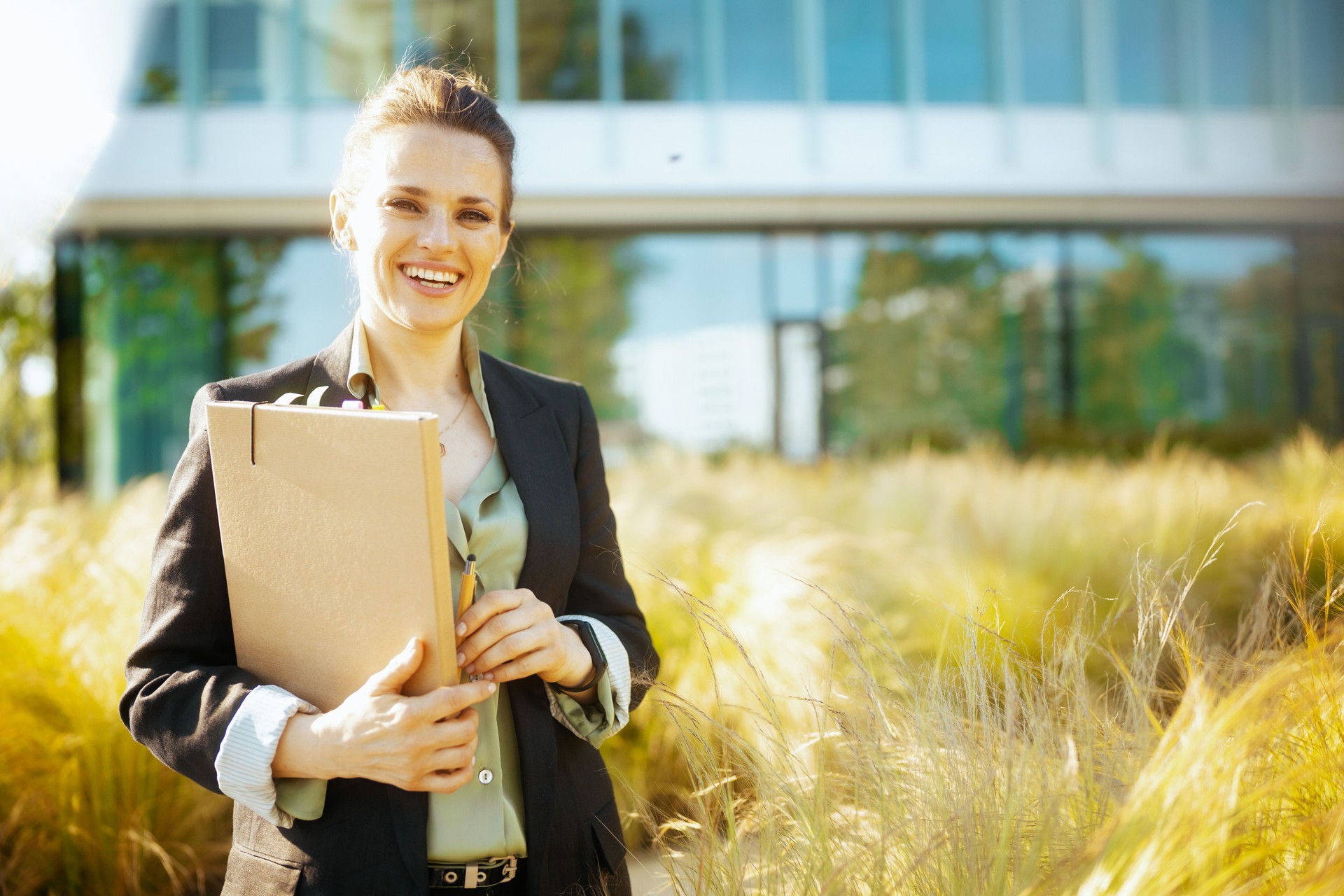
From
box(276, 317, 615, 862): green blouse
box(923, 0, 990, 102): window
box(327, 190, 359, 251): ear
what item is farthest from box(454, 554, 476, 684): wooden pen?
box(923, 0, 990, 102): window

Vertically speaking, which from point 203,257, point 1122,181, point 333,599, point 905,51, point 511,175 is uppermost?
point 905,51

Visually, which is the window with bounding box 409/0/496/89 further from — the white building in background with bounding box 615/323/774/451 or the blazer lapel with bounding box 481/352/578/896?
the blazer lapel with bounding box 481/352/578/896

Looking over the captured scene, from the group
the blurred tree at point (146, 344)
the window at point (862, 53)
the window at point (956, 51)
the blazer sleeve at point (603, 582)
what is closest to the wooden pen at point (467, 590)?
the blazer sleeve at point (603, 582)

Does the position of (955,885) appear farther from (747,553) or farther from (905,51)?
(905,51)

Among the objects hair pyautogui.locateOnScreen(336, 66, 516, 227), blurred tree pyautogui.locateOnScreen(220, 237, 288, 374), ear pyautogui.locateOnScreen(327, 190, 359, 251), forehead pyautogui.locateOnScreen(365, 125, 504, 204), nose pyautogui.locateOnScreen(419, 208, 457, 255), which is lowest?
nose pyautogui.locateOnScreen(419, 208, 457, 255)

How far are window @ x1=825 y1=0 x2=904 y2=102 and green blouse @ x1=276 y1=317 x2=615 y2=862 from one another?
10.7 m

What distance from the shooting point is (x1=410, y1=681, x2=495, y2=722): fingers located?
1018 mm

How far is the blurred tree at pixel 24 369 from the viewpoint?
9.70 m

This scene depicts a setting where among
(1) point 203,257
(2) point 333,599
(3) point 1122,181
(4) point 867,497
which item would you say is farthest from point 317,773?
(3) point 1122,181

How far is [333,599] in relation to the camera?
1.08 meters

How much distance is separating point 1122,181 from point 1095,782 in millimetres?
11601

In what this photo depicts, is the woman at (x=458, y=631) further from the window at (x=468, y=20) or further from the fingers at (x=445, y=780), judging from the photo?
the window at (x=468, y=20)

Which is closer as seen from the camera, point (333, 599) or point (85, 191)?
point (333, 599)

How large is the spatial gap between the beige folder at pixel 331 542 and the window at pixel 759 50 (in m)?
10.6
